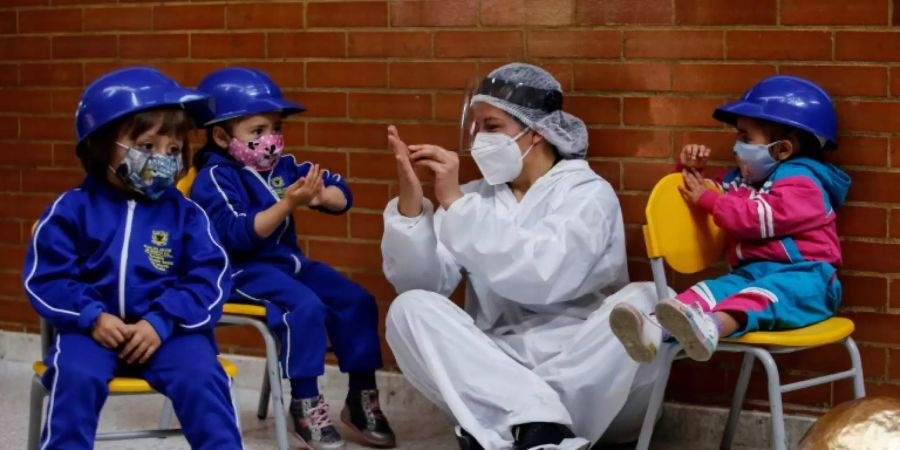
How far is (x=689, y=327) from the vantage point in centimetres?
247

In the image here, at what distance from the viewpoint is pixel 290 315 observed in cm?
296

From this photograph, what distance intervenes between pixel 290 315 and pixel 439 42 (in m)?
0.91

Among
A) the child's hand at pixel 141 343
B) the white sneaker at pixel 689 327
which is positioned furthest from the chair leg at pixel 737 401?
the child's hand at pixel 141 343

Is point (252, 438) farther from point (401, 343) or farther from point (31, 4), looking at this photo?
point (31, 4)

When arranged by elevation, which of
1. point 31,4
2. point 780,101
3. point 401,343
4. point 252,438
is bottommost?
point 252,438

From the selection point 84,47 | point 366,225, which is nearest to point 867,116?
point 366,225

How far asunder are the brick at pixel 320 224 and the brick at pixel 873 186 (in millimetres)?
1412

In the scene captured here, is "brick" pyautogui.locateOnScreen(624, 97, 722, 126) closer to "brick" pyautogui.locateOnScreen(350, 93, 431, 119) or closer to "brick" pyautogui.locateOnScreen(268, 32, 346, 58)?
"brick" pyautogui.locateOnScreen(350, 93, 431, 119)

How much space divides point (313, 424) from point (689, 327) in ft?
3.43

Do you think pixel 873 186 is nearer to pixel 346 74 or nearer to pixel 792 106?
pixel 792 106

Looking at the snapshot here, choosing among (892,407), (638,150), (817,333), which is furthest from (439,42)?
(892,407)

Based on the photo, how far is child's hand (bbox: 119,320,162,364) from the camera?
236 centimetres

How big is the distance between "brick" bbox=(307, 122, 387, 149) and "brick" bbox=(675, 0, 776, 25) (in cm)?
91

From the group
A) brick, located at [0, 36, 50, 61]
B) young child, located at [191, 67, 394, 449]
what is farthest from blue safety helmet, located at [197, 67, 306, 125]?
brick, located at [0, 36, 50, 61]
